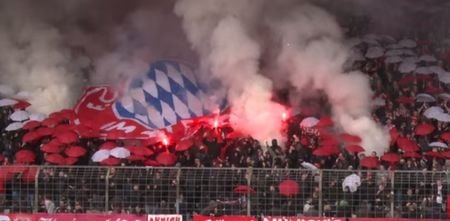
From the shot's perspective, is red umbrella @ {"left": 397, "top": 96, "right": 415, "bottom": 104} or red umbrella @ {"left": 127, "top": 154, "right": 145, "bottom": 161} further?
red umbrella @ {"left": 397, "top": 96, "right": 415, "bottom": 104}

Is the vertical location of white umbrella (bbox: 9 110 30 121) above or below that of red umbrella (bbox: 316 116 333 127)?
above

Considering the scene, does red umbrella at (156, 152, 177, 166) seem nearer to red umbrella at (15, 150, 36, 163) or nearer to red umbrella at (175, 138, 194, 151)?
red umbrella at (175, 138, 194, 151)

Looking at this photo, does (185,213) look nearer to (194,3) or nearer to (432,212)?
(432,212)

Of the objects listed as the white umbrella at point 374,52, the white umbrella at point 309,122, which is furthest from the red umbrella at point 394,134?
the white umbrella at point 374,52

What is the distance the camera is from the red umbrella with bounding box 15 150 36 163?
21.5 m

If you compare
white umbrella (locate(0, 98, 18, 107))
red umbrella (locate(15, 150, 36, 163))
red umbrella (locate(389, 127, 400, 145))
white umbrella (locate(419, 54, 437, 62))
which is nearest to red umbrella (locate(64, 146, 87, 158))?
red umbrella (locate(15, 150, 36, 163))

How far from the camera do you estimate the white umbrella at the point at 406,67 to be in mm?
25359

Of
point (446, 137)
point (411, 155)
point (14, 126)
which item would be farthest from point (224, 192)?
point (14, 126)

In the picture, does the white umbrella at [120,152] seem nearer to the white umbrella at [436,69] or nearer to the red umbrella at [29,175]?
the red umbrella at [29,175]

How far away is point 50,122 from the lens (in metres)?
23.1

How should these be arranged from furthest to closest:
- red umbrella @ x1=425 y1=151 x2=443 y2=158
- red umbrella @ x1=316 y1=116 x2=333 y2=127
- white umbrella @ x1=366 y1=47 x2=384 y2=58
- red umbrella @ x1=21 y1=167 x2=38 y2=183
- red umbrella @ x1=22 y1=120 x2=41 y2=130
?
white umbrella @ x1=366 y1=47 x2=384 y2=58 < red umbrella @ x1=22 y1=120 x2=41 y2=130 < red umbrella @ x1=316 y1=116 x2=333 y2=127 < red umbrella @ x1=425 y1=151 x2=443 y2=158 < red umbrella @ x1=21 y1=167 x2=38 y2=183

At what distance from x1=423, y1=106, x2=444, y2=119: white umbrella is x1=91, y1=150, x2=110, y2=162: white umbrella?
802cm

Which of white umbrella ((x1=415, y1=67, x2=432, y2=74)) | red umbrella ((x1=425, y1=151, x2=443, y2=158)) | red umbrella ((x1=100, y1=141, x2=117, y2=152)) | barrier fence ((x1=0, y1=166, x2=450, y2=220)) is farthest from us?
white umbrella ((x1=415, y1=67, x2=432, y2=74))

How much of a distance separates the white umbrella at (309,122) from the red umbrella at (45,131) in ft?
20.7
